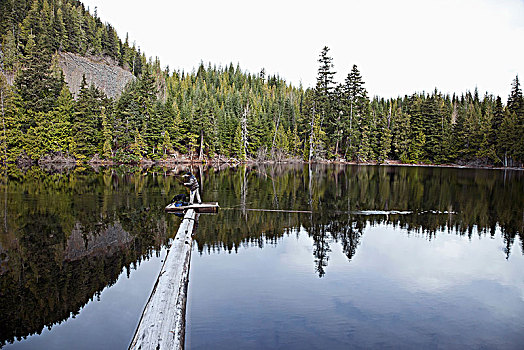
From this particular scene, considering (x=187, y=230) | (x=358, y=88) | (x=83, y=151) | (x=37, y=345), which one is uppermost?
(x=358, y=88)

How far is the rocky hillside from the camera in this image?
73000 mm

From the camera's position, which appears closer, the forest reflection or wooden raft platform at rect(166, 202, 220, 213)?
the forest reflection

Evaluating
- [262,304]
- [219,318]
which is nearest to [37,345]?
[219,318]

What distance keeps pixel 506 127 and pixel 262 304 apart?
2385 inches

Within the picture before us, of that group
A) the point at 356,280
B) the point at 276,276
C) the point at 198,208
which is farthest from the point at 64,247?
the point at 356,280

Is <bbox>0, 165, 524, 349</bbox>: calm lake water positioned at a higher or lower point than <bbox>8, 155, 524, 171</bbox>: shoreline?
lower

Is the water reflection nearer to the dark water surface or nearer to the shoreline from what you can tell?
the dark water surface

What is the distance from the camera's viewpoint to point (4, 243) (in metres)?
11.0

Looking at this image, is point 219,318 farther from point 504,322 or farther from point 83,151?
point 83,151

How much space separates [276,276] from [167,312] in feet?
11.5

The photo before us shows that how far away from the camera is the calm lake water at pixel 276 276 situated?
20.9 feet

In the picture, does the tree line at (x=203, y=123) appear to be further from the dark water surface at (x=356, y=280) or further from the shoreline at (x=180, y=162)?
the dark water surface at (x=356, y=280)

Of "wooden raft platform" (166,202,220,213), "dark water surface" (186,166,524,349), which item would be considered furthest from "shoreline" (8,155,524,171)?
"dark water surface" (186,166,524,349)

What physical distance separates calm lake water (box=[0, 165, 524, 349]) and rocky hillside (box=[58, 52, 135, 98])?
210 ft
